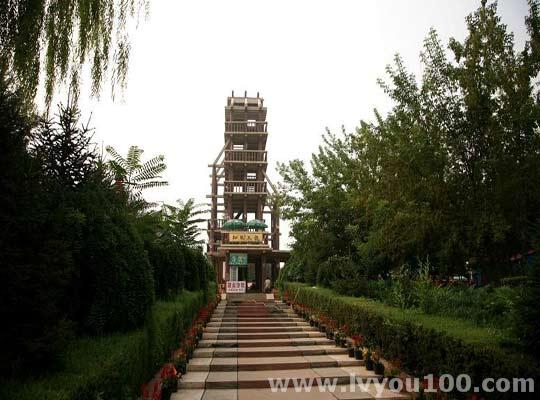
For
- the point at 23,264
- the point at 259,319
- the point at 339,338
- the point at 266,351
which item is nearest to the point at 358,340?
the point at 339,338

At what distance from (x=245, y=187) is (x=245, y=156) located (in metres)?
4.34

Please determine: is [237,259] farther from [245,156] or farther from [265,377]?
[245,156]

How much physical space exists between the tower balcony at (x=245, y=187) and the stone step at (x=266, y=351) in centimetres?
4536

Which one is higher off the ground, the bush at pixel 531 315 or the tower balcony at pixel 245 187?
the tower balcony at pixel 245 187

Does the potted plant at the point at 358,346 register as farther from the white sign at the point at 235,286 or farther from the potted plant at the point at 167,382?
the white sign at the point at 235,286

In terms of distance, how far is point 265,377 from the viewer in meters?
7.70

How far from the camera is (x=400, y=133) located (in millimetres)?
10820

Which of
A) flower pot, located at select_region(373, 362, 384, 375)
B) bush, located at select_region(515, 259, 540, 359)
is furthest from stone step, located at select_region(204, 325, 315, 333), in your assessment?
bush, located at select_region(515, 259, 540, 359)

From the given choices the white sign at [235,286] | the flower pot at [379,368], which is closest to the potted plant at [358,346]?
the flower pot at [379,368]

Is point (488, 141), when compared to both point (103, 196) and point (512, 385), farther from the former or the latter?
point (103, 196)

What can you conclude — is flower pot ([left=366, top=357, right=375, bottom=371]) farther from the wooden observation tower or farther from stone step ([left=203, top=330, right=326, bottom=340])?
the wooden observation tower

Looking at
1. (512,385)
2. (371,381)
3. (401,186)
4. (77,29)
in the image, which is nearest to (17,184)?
(77,29)

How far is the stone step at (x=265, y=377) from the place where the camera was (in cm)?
724

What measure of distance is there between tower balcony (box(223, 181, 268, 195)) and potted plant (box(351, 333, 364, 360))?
150 feet
